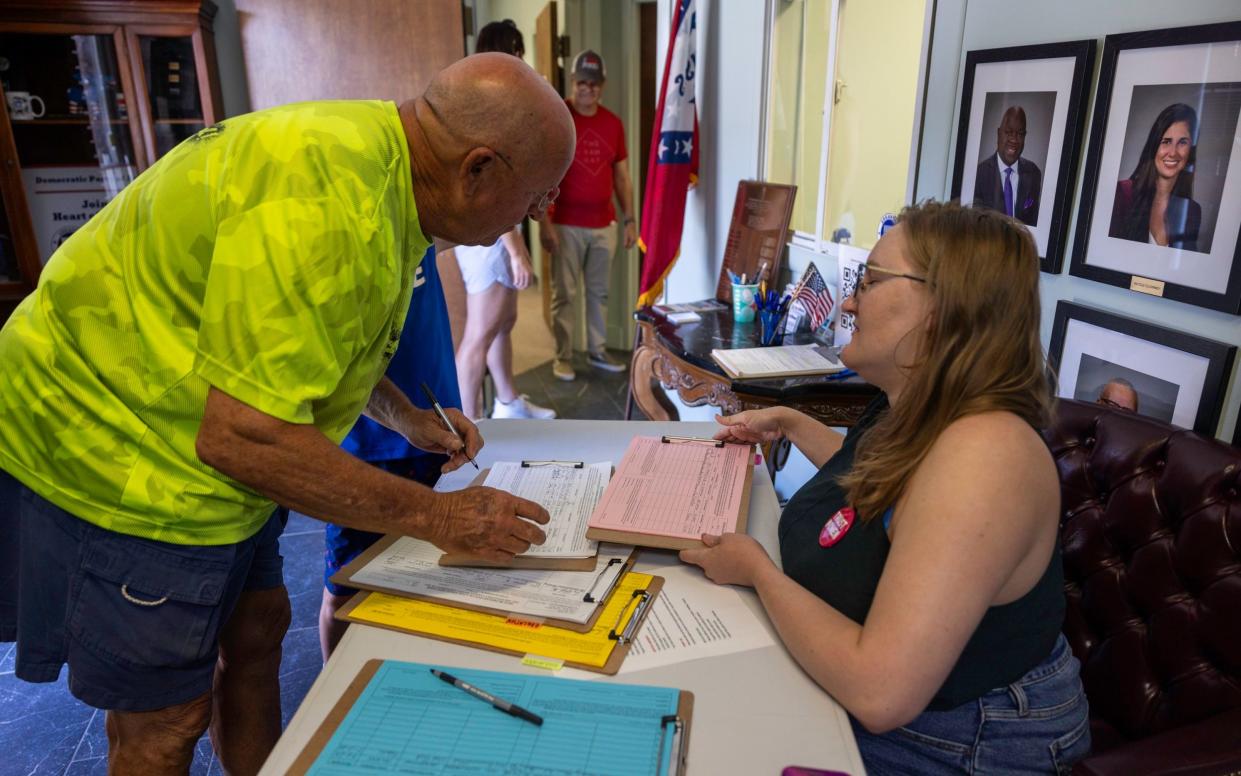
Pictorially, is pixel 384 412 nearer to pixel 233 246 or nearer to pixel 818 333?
pixel 233 246

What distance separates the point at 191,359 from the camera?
957mm

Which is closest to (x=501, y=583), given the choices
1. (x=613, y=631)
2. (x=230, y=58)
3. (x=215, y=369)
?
(x=613, y=631)

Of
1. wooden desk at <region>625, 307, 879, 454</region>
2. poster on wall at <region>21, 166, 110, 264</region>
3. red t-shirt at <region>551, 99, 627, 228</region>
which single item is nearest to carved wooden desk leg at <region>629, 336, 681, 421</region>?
wooden desk at <region>625, 307, 879, 454</region>

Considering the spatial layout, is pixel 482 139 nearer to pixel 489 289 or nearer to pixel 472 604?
pixel 472 604

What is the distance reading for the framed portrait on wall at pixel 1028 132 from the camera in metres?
1.53

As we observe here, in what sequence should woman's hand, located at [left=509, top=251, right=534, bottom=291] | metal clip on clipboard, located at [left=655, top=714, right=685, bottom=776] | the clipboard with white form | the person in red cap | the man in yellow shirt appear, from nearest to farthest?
metal clip on clipboard, located at [left=655, top=714, right=685, bottom=776]
the man in yellow shirt
the clipboard with white form
woman's hand, located at [left=509, top=251, right=534, bottom=291]
the person in red cap

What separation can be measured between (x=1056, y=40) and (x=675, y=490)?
1.22 metres

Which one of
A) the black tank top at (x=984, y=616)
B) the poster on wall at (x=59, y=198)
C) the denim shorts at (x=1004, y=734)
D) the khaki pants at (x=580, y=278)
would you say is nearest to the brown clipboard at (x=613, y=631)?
the black tank top at (x=984, y=616)

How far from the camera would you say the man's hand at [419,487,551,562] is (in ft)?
3.23

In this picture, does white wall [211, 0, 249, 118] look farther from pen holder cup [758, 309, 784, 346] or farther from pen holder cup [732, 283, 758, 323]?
pen holder cup [758, 309, 784, 346]

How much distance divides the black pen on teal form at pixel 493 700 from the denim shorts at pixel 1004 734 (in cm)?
51

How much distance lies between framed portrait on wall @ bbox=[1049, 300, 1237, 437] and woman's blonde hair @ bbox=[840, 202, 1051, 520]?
446 mm

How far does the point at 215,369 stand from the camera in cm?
86

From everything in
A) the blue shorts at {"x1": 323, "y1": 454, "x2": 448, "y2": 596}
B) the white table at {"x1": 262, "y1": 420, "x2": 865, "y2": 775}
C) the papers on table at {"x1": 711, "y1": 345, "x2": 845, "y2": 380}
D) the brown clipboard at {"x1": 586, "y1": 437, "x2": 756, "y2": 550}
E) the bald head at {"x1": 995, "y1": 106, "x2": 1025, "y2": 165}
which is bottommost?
the blue shorts at {"x1": 323, "y1": 454, "x2": 448, "y2": 596}
